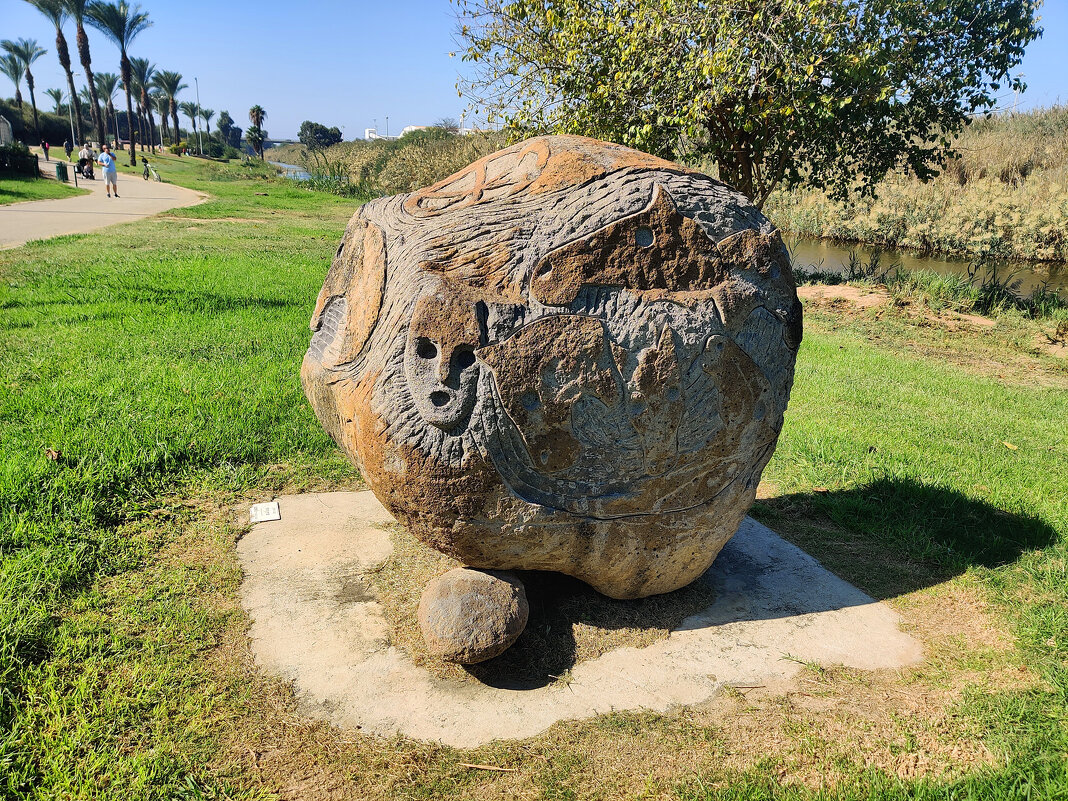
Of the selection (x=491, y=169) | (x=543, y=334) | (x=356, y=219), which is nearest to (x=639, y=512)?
(x=543, y=334)

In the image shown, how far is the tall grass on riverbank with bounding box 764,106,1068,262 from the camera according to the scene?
15.1 m

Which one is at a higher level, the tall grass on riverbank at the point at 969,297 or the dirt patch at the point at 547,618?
the tall grass on riverbank at the point at 969,297

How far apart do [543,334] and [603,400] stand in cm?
33

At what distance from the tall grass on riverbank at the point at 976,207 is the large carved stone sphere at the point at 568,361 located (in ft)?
44.6

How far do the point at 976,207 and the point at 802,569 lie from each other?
15680 mm

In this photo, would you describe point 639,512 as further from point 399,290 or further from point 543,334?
point 399,290

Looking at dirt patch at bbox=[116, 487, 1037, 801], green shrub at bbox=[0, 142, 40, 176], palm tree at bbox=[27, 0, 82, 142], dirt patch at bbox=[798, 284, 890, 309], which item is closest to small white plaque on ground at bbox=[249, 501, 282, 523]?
dirt patch at bbox=[116, 487, 1037, 801]

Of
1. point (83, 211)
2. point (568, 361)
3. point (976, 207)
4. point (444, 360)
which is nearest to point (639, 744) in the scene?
point (568, 361)

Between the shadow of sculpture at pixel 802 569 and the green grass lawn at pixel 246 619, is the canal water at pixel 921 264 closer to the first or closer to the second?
the green grass lawn at pixel 246 619

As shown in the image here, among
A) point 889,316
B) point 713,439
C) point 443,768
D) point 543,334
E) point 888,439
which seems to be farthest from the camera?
point 889,316

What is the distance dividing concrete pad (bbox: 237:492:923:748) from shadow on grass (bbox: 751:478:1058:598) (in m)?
0.26

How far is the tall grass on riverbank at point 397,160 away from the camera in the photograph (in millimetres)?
18875

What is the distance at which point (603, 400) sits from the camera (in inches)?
104

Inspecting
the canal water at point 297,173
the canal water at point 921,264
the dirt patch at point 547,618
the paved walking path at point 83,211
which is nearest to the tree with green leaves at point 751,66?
the canal water at point 921,264
